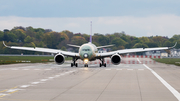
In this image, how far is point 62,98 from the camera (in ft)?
44.4

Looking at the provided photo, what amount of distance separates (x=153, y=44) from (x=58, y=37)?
64736mm

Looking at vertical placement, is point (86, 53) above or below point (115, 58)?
above

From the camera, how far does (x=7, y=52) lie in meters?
143

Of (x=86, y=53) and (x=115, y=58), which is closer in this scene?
(x=86, y=53)

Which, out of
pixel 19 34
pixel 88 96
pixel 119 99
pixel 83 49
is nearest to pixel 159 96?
pixel 119 99

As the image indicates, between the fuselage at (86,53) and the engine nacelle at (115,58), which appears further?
the engine nacelle at (115,58)

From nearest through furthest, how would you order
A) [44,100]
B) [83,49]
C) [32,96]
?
[44,100], [32,96], [83,49]

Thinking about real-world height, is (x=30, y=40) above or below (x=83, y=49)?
above

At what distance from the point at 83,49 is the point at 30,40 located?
152655 mm

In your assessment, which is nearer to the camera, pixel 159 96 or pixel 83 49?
pixel 159 96

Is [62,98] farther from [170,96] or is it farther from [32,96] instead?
[170,96]

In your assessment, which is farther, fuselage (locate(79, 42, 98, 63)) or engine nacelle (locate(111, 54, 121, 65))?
engine nacelle (locate(111, 54, 121, 65))

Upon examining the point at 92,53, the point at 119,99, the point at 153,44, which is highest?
the point at 153,44

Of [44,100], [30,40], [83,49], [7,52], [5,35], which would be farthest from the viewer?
[30,40]
